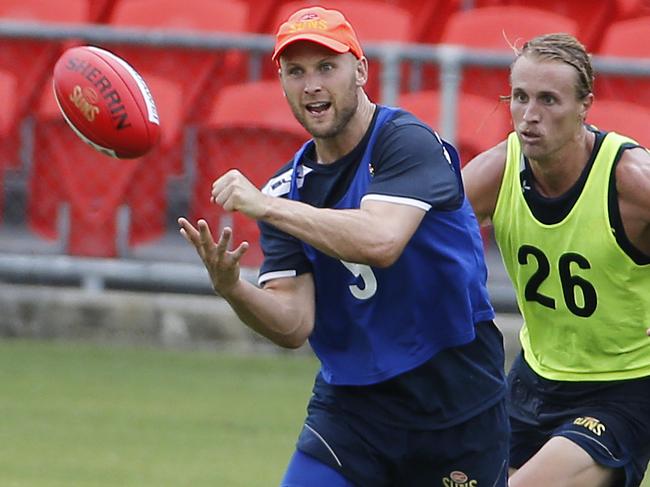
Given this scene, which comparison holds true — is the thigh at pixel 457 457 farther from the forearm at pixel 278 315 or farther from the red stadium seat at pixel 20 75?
the red stadium seat at pixel 20 75

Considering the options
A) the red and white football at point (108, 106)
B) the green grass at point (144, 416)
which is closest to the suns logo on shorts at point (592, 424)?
the red and white football at point (108, 106)

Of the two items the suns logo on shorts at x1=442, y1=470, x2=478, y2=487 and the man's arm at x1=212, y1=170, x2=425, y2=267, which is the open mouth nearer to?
the man's arm at x1=212, y1=170, x2=425, y2=267

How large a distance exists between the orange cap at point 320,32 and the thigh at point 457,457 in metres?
1.13

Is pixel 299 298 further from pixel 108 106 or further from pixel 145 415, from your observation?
pixel 145 415

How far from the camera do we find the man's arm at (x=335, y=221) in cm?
433

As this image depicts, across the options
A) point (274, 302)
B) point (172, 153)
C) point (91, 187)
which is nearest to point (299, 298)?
point (274, 302)

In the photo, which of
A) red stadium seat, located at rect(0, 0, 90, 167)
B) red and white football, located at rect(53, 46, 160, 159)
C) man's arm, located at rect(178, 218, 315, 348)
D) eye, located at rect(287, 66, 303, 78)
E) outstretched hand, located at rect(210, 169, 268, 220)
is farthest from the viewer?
red stadium seat, located at rect(0, 0, 90, 167)

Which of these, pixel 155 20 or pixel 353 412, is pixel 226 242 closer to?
pixel 353 412

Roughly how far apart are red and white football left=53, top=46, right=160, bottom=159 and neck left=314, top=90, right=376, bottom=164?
623mm

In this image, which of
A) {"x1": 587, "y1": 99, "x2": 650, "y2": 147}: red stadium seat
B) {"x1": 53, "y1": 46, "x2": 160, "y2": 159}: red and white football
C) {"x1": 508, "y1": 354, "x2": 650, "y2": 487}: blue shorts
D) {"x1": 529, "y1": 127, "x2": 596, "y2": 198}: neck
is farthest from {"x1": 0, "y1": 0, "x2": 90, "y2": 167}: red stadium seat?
{"x1": 529, "y1": 127, "x2": 596, "y2": 198}: neck

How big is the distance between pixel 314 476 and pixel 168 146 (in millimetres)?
5600

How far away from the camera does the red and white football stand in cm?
509

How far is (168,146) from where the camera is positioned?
10.1 m

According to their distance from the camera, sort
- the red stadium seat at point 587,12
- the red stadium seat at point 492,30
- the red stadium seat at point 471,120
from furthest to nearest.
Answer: the red stadium seat at point 587,12 → the red stadium seat at point 492,30 → the red stadium seat at point 471,120
